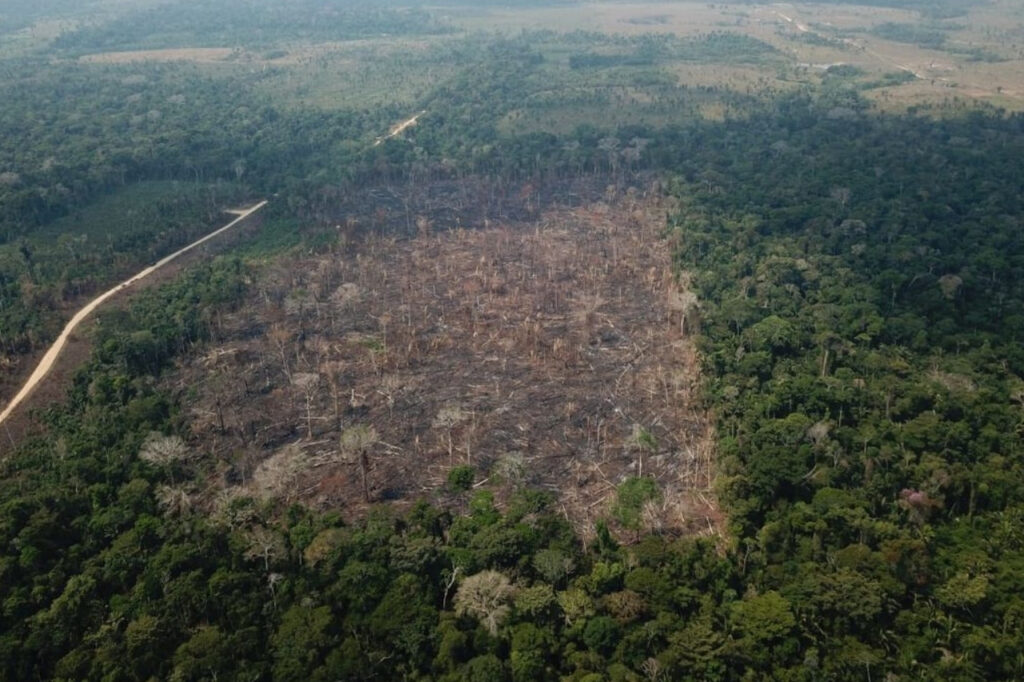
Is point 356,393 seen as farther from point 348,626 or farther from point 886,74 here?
point 886,74

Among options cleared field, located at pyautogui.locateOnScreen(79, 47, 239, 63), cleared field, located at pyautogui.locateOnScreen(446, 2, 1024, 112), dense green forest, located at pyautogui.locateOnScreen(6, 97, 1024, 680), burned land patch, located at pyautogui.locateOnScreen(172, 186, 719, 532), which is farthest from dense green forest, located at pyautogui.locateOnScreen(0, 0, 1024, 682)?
cleared field, located at pyautogui.locateOnScreen(79, 47, 239, 63)

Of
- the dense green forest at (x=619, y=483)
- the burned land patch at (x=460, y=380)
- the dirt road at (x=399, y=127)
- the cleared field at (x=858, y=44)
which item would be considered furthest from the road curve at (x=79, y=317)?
the cleared field at (x=858, y=44)

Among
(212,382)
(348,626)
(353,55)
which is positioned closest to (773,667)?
(348,626)

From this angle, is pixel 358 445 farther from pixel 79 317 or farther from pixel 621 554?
pixel 79 317

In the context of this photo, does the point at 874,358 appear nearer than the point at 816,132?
Yes

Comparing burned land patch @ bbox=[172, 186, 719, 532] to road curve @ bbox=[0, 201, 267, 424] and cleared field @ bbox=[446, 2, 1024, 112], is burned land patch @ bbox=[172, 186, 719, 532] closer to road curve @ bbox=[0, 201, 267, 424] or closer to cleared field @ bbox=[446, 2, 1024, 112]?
road curve @ bbox=[0, 201, 267, 424]

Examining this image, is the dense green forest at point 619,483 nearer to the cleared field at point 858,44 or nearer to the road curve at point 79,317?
the road curve at point 79,317
